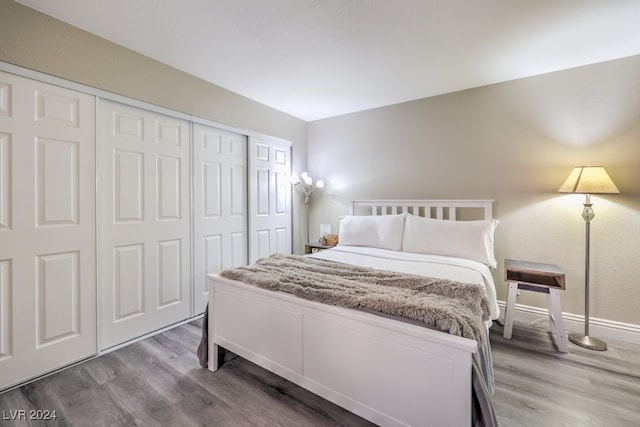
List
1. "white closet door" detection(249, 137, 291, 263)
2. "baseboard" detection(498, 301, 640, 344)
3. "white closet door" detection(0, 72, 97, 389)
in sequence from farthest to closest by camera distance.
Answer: "white closet door" detection(249, 137, 291, 263)
"baseboard" detection(498, 301, 640, 344)
"white closet door" detection(0, 72, 97, 389)

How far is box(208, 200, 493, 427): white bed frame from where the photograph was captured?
3.51ft

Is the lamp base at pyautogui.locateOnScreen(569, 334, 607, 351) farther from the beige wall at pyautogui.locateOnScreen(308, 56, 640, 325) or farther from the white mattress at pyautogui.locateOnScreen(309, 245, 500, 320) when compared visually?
the white mattress at pyautogui.locateOnScreen(309, 245, 500, 320)

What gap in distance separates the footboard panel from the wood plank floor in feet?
0.64

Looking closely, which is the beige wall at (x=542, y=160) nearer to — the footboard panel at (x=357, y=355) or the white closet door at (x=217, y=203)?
the white closet door at (x=217, y=203)

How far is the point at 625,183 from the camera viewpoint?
225cm

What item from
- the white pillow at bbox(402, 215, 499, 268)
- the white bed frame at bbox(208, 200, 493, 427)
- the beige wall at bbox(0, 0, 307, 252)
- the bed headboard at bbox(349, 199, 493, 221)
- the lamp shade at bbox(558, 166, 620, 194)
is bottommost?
the white bed frame at bbox(208, 200, 493, 427)

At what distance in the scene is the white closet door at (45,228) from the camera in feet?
5.53

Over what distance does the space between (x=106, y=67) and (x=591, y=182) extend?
3923 mm

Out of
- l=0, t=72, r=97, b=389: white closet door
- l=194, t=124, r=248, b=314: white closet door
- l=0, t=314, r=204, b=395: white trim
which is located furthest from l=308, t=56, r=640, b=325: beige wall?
l=0, t=72, r=97, b=389: white closet door

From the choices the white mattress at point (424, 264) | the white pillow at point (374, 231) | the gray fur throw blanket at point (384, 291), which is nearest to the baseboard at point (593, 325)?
the white mattress at point (424, 264)

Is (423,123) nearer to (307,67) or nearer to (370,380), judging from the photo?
(307,67)

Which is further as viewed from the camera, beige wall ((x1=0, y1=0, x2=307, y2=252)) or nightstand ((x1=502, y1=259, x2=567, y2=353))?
nightstand ((x1=502, y1=259, x2=567, y2=353))

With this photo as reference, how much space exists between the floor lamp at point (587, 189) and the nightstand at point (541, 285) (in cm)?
21

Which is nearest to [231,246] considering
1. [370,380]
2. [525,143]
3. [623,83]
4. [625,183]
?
[370,380]
